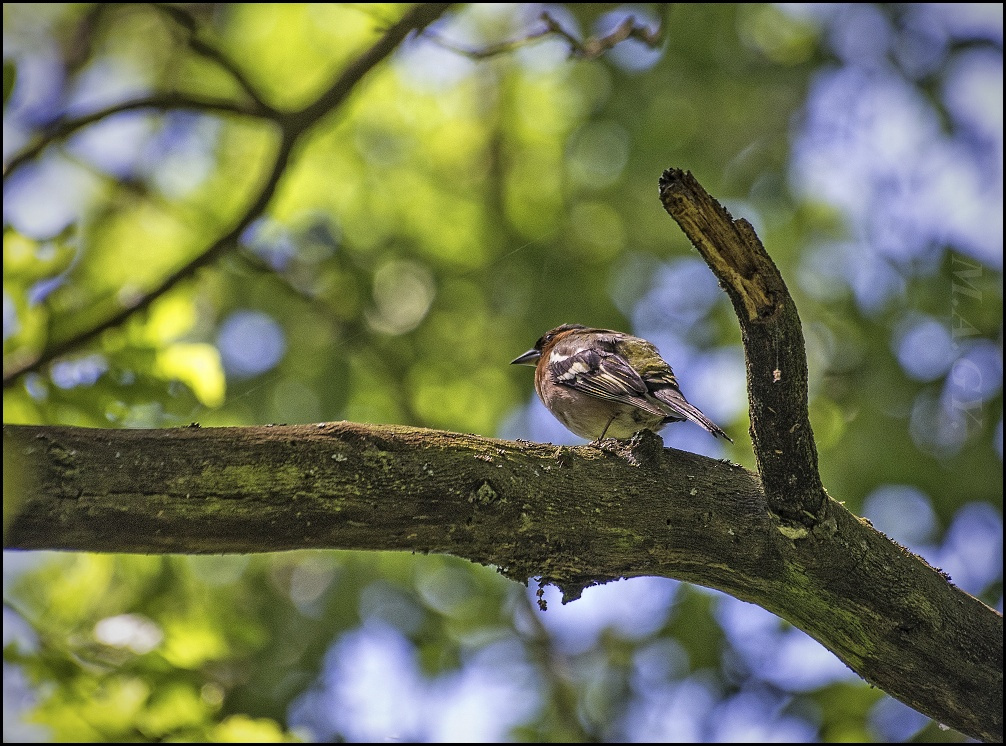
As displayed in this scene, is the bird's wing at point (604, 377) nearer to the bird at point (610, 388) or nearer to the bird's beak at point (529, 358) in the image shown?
the bird at point (610, 388)

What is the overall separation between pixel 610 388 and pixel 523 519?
178cm

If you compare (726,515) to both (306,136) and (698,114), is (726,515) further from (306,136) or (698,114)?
(698,114)

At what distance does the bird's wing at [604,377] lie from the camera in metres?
5.04

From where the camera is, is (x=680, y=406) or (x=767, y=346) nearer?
(x=767, y=346)

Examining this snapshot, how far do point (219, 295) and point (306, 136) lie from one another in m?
2.24

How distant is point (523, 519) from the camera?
3549 millimetres

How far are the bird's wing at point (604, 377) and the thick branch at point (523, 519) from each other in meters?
1.06

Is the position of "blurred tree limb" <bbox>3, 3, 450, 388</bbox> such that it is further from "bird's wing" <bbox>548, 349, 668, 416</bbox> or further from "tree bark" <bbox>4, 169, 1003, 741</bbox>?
"tree bark" <bbox>4, 169, 1003, 741</bbox>

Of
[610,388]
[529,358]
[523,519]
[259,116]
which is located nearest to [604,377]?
[610,388]

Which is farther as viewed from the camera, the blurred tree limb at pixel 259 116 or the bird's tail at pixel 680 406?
the blurred tree limb at pixel 259 116

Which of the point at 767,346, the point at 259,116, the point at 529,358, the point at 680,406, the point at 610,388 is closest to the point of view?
the point at 767,346

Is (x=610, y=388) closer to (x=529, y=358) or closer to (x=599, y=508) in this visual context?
(x=599, y=508)

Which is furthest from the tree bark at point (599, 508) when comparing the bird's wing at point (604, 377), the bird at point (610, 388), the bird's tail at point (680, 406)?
the bird's wing at point (604, 377)

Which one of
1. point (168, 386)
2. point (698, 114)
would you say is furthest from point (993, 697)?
point (698, 114)
